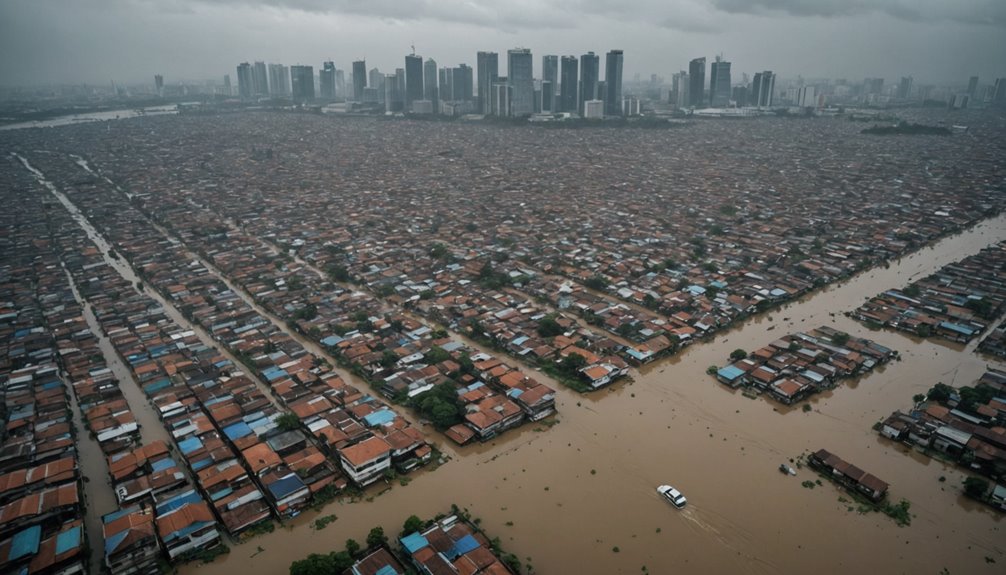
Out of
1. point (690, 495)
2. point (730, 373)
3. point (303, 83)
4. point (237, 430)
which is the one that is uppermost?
point (303, 83)

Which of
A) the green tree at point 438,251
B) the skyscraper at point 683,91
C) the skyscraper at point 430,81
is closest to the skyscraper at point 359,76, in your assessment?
the skyscraper at point 430,81

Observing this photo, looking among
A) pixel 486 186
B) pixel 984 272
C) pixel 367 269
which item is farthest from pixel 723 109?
pixel 367 269

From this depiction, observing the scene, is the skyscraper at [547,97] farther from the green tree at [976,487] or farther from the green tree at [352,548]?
the green tree at [352,548]

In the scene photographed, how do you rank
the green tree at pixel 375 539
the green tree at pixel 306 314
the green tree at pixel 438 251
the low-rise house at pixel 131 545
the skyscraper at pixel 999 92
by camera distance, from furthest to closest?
the skyscraper at pixel 999 92 → the green tree at pixel 438 251 → the green tree at pixel 306 314 → the green tree at pixel 375 539 → the low-rise house at pixel 131 545

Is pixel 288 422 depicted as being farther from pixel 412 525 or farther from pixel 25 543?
pixel 25 543

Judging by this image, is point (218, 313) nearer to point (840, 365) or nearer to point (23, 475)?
point (23, 475)

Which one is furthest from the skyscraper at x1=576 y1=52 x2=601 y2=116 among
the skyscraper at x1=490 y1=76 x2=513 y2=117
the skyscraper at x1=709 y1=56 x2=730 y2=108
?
the skyscraper at x1=709 y1=56 x2=730 y2=108

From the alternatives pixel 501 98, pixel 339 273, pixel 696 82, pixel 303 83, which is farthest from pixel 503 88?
pixel 339 273
